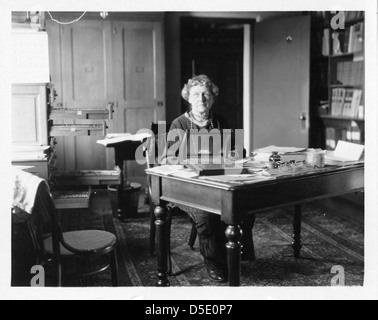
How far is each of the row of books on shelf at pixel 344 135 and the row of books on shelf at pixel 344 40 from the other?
2.70 ft

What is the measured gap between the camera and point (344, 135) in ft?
18.0

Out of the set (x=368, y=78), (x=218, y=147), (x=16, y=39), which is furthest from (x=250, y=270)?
(x=16, y=39)

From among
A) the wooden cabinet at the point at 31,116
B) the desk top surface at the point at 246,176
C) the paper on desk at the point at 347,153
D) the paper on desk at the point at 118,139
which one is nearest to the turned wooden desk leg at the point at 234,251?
the desk top surface at the point at 246,176

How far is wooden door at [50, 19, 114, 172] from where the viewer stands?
5742 mm

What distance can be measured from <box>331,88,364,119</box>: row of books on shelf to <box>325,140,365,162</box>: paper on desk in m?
2.12

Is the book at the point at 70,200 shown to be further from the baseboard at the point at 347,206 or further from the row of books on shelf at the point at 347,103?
the row of books on shelf at the point at 347,103

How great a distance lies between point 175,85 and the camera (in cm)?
630

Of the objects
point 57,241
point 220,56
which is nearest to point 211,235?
point 57,241

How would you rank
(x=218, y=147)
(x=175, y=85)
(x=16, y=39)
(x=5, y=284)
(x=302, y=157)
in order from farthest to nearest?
(x=175, y=85) → (x=218, y=147) → (x=16, y=39) → (x=302, y=157) → (x=5, y=284)

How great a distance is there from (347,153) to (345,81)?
99.2 inches

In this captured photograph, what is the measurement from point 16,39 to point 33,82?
1.04 ft

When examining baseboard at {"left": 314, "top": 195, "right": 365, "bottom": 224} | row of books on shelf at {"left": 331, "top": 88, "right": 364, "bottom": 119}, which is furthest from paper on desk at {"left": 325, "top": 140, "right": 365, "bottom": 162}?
row of books on shelf at {"left": 331, "top": 88, "right": 364, "bottom": 119}

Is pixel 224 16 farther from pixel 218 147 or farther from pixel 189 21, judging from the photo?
pixel 218 147

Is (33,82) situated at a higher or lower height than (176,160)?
higher
